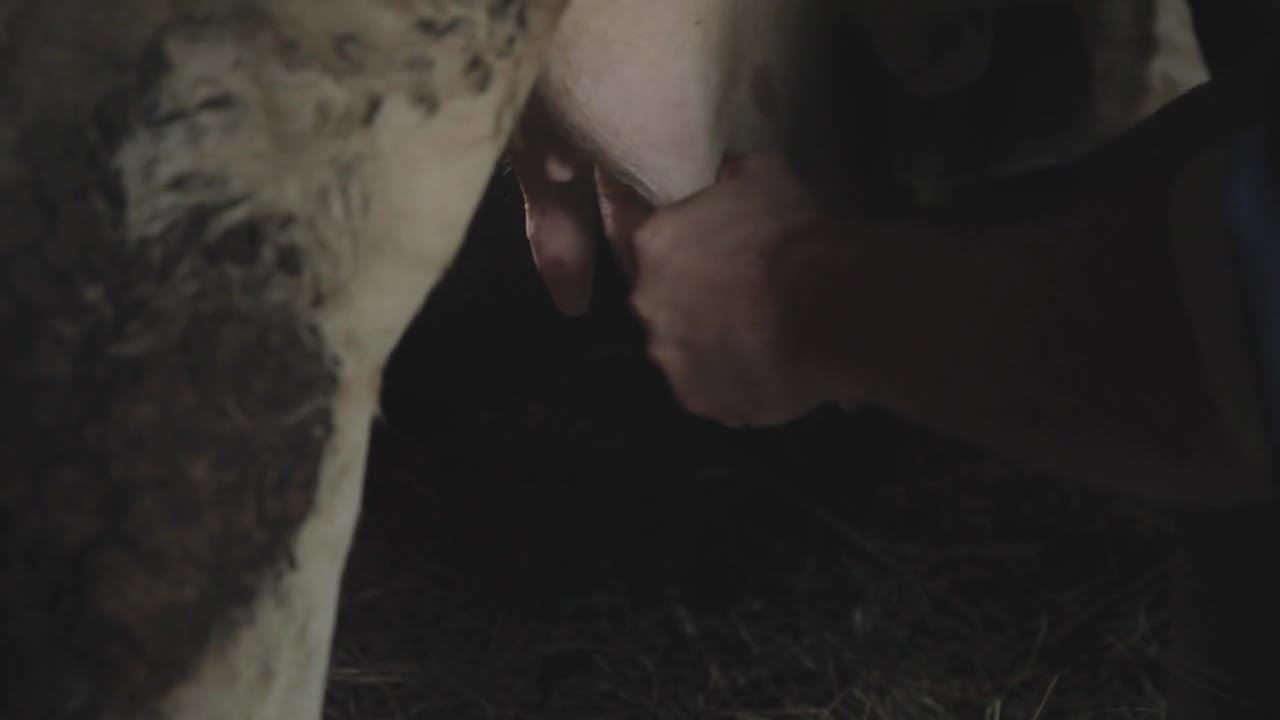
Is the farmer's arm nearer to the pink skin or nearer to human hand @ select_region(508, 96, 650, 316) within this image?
the pink skin

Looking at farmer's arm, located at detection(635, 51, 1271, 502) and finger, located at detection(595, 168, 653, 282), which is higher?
farmer's arm, located at detection(635, 51, 1271, 502)

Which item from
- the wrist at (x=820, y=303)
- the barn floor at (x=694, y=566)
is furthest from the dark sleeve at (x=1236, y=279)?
the barn floor at (x=694, y=566)

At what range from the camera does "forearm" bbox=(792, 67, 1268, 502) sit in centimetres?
50

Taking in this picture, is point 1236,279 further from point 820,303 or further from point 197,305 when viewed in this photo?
point 197,305

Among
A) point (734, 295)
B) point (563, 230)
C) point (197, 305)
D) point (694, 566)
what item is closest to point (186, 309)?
point (197, 305)

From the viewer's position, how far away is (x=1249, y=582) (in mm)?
742

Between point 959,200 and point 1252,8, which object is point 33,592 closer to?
point 959,200

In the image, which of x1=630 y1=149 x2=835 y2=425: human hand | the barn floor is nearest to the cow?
x1=630 y1=149 x2=835 y2=425: human hand

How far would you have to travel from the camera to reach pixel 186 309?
0.51 m

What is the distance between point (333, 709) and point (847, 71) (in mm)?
724

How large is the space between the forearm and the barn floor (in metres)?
0.65

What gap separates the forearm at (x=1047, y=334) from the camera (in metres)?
0.50

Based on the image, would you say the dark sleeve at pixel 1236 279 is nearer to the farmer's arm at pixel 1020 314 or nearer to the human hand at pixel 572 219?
the farmer's arm at pixel 1020 314

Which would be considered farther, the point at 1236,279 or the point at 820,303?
the point at 820,303
